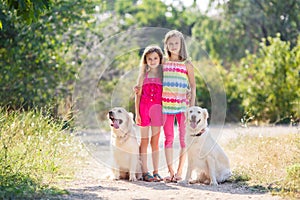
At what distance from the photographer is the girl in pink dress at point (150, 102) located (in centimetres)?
744

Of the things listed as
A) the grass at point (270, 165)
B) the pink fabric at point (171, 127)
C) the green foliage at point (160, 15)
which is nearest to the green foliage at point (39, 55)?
the grass at point (270, 165)

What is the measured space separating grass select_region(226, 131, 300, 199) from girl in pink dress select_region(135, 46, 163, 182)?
3.83 ft

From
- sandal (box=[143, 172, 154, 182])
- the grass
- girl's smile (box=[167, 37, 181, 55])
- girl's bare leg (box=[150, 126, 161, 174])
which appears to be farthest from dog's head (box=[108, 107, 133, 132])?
the grass

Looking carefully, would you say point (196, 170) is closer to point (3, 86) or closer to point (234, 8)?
point (3, 86)

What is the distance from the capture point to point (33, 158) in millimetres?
7137

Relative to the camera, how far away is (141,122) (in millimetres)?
7469

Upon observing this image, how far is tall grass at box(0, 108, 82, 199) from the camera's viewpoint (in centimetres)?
591

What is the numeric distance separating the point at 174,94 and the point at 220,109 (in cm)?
258

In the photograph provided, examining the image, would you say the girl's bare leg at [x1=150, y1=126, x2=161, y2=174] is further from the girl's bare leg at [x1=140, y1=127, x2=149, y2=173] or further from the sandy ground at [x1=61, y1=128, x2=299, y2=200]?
the sandy ground at [x1=61, y1=128, x2=299, y2=200]

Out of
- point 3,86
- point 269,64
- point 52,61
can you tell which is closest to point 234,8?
point 269,64

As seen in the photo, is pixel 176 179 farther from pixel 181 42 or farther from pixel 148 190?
pixel 181 42

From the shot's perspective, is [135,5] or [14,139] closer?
[14,139]

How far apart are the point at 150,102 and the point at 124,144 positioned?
0.65m

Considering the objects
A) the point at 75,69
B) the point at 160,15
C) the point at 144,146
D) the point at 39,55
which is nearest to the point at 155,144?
the point at 144,146
